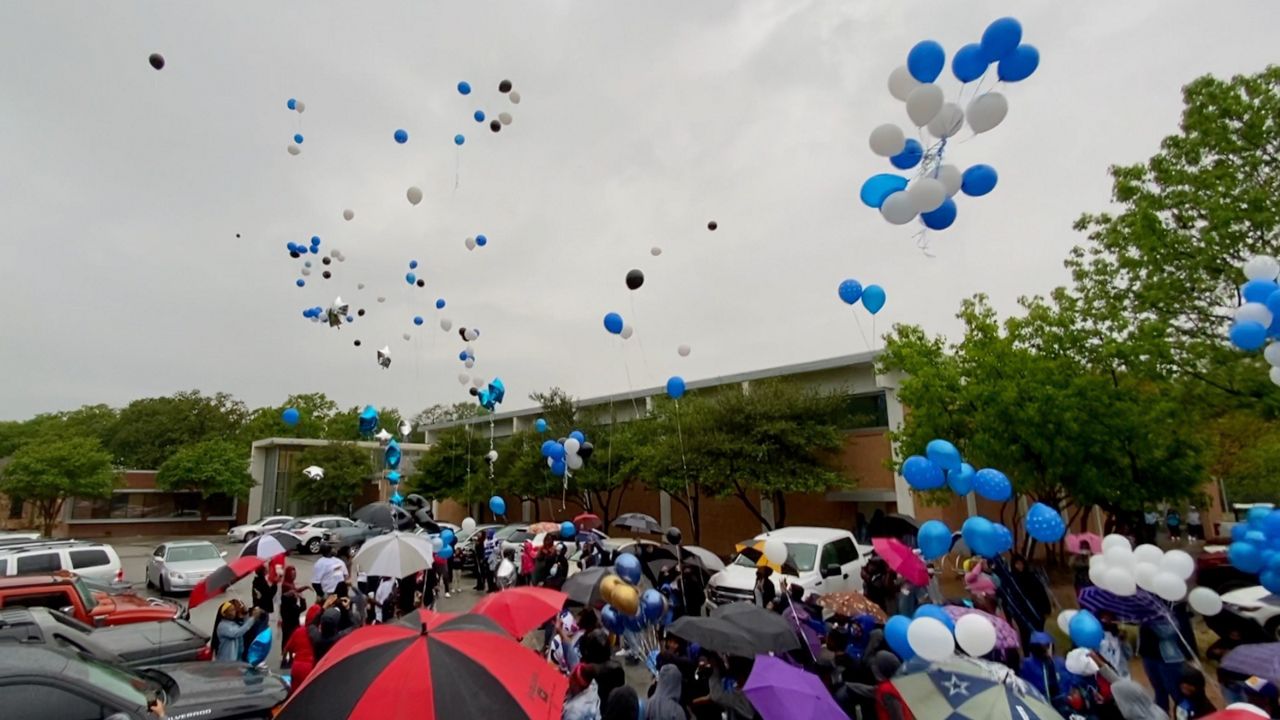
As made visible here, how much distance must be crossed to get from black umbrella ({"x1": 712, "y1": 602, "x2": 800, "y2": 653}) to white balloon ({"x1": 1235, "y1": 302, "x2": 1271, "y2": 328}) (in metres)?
6.10

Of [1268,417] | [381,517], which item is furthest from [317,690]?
[1268,417]

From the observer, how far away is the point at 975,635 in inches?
201

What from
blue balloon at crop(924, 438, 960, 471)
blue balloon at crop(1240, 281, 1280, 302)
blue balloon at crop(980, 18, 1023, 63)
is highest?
blue balloon at crop(980, 18, 1023, 63)

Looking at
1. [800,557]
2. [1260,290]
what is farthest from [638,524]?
[1260,290]

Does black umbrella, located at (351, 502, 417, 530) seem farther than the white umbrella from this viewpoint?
Yes

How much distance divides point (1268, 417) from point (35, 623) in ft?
57.5

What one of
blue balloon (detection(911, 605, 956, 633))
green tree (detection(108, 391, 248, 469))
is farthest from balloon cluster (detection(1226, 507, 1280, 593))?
green tree (detection(108, 391, 248, 469))

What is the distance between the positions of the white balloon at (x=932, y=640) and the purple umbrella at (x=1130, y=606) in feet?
11.1

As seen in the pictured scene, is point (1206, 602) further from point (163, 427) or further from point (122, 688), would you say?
point (163, 427)

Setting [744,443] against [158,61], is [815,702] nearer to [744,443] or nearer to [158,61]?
[158,61]

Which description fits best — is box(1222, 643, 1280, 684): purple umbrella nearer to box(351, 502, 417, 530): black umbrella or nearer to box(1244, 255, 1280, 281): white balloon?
box(1244, 255, 1280, 281): white balloon

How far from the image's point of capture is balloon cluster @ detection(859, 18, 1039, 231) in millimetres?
6504

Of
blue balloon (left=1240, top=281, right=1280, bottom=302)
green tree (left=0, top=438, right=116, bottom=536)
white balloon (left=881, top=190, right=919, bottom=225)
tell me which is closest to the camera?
white balloon (left=881, top=190, right=919, bottom=225)

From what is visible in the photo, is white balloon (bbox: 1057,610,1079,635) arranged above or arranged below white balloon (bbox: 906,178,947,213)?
below
